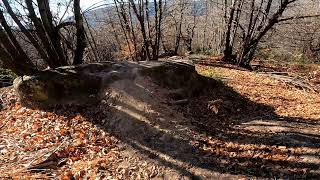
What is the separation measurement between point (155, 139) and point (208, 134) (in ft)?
3.60

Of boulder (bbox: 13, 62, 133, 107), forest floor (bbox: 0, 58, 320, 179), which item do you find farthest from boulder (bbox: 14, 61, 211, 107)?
forest floor (bbox: 0, 58, 320, 179)

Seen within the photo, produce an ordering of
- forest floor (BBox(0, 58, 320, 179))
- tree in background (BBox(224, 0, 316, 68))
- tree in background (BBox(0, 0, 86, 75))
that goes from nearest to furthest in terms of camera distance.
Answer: forest floor (BBox(0, 58, 320, 179)) < tree in background (BBox(0, 0, 86, 75)) < tree in background (BBox(224, 0, 316, 68))

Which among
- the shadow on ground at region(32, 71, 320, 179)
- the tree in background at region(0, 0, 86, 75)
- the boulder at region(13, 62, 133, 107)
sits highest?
the tree in background at region(0, 0, 86, 75)

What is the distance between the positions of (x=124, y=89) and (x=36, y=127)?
204cm

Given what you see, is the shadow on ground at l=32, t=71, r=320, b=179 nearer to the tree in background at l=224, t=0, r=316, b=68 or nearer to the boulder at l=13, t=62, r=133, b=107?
the boulder at l=13, t=62, r=133, b=107

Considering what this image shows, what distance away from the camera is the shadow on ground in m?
6.06

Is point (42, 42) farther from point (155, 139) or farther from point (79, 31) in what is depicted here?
point (155, 139)

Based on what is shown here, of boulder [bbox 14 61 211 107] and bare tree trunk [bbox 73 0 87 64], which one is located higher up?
bare tree trunk [bbox 73 0 87 64]

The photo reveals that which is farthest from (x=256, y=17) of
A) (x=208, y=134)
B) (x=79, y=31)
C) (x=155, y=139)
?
(x=155, y=139)

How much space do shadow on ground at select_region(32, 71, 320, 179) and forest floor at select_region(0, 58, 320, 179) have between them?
2cm

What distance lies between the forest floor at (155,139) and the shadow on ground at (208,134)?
0.05 feet

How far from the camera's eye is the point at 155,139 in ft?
22.8

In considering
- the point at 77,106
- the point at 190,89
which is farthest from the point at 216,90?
the point at 77,106

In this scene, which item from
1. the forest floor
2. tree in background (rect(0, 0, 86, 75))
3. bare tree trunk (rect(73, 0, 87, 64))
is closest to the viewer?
the forest floor
